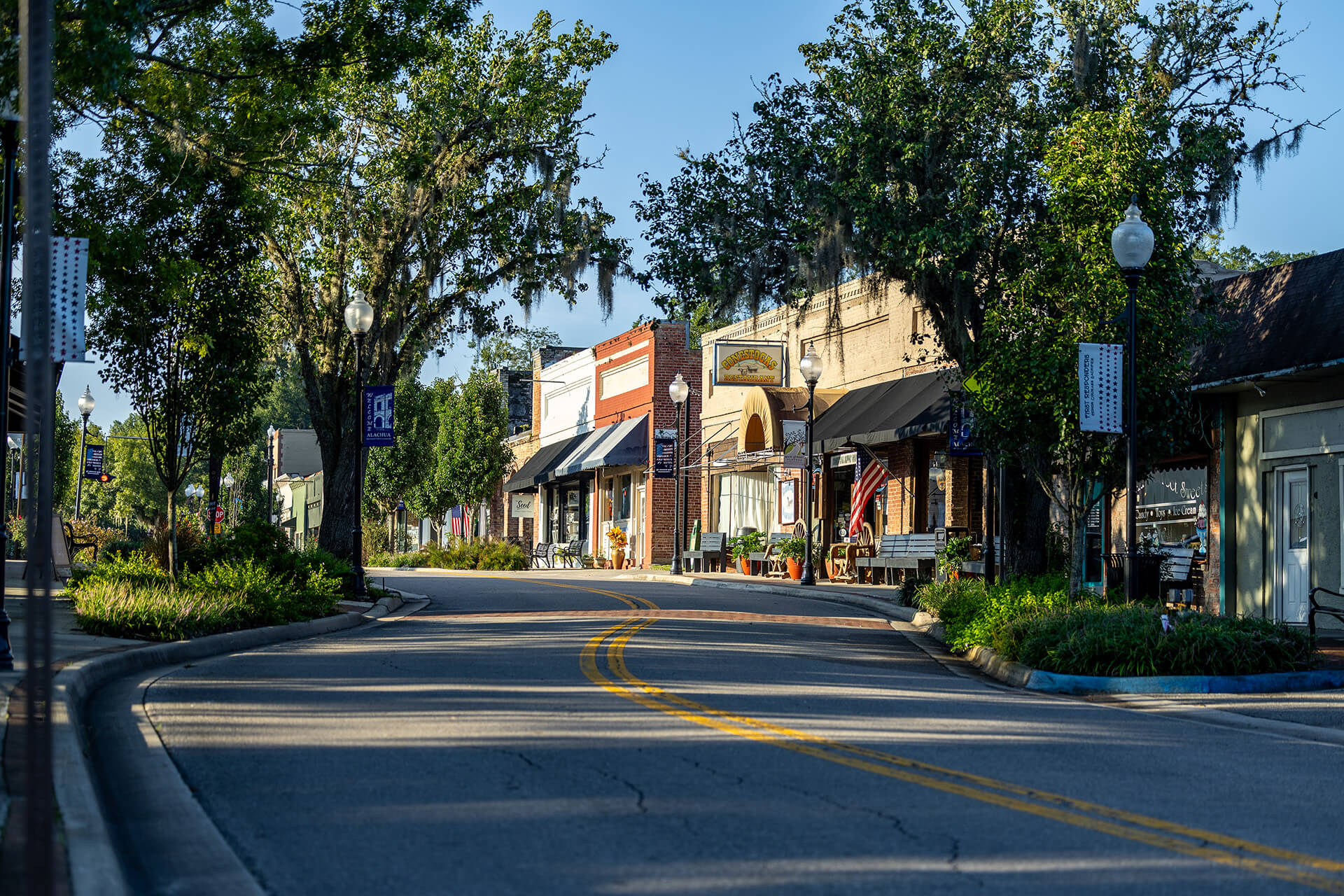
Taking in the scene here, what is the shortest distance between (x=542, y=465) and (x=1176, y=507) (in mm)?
31552

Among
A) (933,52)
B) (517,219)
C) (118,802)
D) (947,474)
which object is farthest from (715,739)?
(947,474)

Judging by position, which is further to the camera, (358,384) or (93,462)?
(93,462)

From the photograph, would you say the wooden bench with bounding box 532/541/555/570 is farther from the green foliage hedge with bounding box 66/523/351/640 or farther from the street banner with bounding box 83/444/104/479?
the green foliage hedge with bounding box 66/523/351/640

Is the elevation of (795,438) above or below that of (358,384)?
below

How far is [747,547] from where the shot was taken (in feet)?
118

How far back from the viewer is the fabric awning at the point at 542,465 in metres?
49.7

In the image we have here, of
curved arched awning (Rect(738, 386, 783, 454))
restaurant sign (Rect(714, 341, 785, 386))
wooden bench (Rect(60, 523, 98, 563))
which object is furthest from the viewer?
restaurant sign (Rect(714, 341, 785, 386))

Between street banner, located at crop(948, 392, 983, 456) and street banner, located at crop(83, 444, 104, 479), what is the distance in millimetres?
33966

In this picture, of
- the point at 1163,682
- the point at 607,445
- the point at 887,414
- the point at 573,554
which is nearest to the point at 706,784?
the point at 1163,682

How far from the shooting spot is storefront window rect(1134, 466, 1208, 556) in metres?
21.6

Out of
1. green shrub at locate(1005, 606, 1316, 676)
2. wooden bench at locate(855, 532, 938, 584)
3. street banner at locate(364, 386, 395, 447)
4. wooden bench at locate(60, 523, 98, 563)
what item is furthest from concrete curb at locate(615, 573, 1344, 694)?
wooden bench at locate(60, 523, 98, 563)

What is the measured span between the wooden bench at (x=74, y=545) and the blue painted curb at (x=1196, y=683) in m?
18.6

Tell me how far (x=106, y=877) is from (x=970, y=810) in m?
3.65

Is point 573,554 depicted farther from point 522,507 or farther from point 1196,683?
point 1196,683
